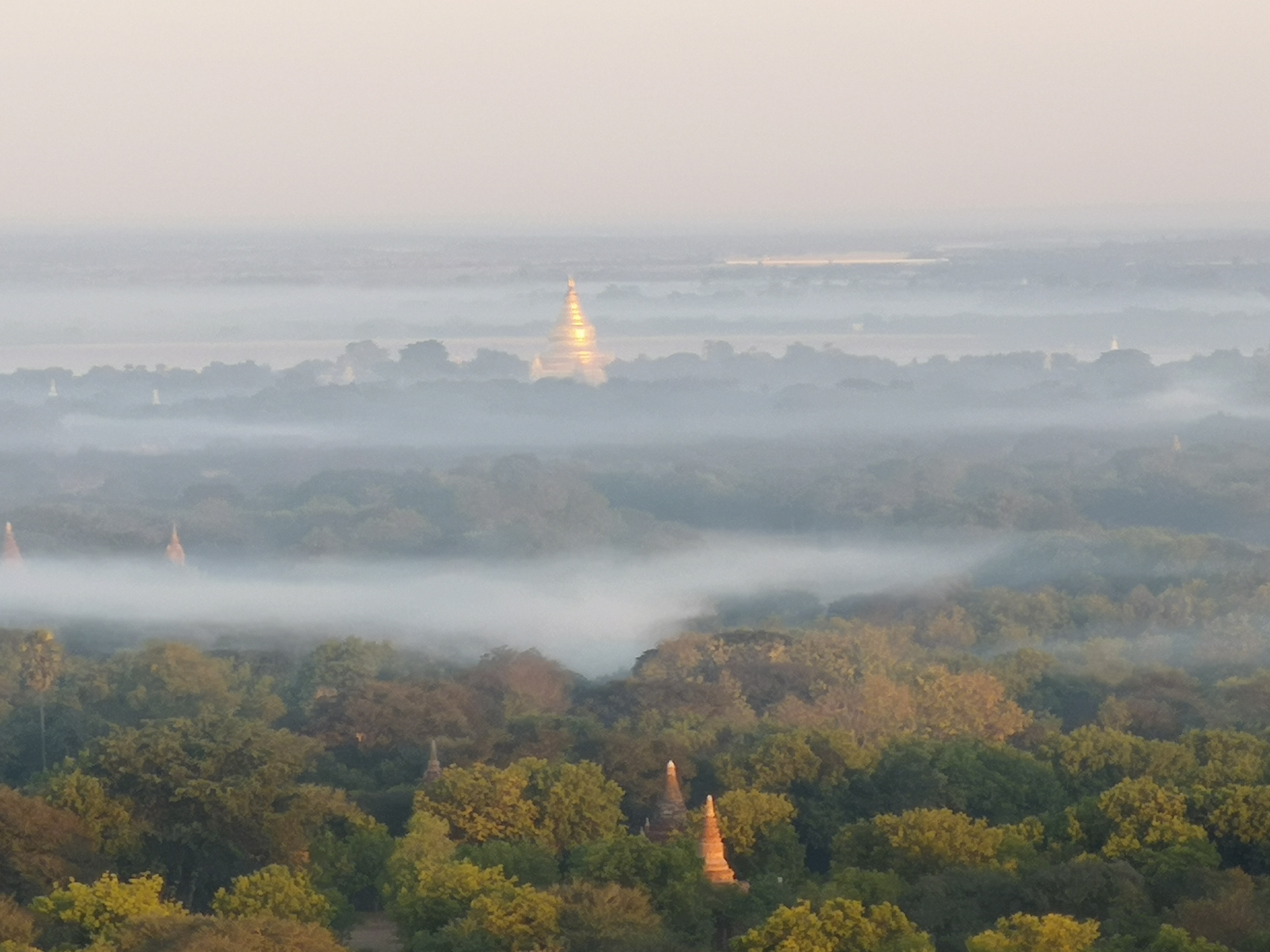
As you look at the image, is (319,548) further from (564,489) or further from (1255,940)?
(1255,940)

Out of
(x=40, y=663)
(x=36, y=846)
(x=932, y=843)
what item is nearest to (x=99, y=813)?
(x=36, y=846)

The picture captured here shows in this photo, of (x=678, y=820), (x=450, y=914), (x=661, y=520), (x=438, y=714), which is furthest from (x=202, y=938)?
(x=661, y=520)

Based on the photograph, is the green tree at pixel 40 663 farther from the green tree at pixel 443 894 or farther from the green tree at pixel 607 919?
the green tree at pixel 607 919

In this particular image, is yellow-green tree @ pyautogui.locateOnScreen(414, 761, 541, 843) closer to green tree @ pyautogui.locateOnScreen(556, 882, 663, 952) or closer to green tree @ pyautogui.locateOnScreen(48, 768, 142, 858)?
green tree @ pyautogui.locateOnScreen(48, 768, 142, 858)

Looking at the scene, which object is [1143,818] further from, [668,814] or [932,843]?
[668,814]

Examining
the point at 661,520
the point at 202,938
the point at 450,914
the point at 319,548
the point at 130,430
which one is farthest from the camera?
the point at 130,430

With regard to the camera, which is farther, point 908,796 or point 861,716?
point 861,716

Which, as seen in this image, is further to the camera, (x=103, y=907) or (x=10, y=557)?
(x=10, y=557)

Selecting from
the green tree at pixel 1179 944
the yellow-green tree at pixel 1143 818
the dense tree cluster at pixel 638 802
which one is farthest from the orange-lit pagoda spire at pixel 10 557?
the green tree at pixel 1179 944
